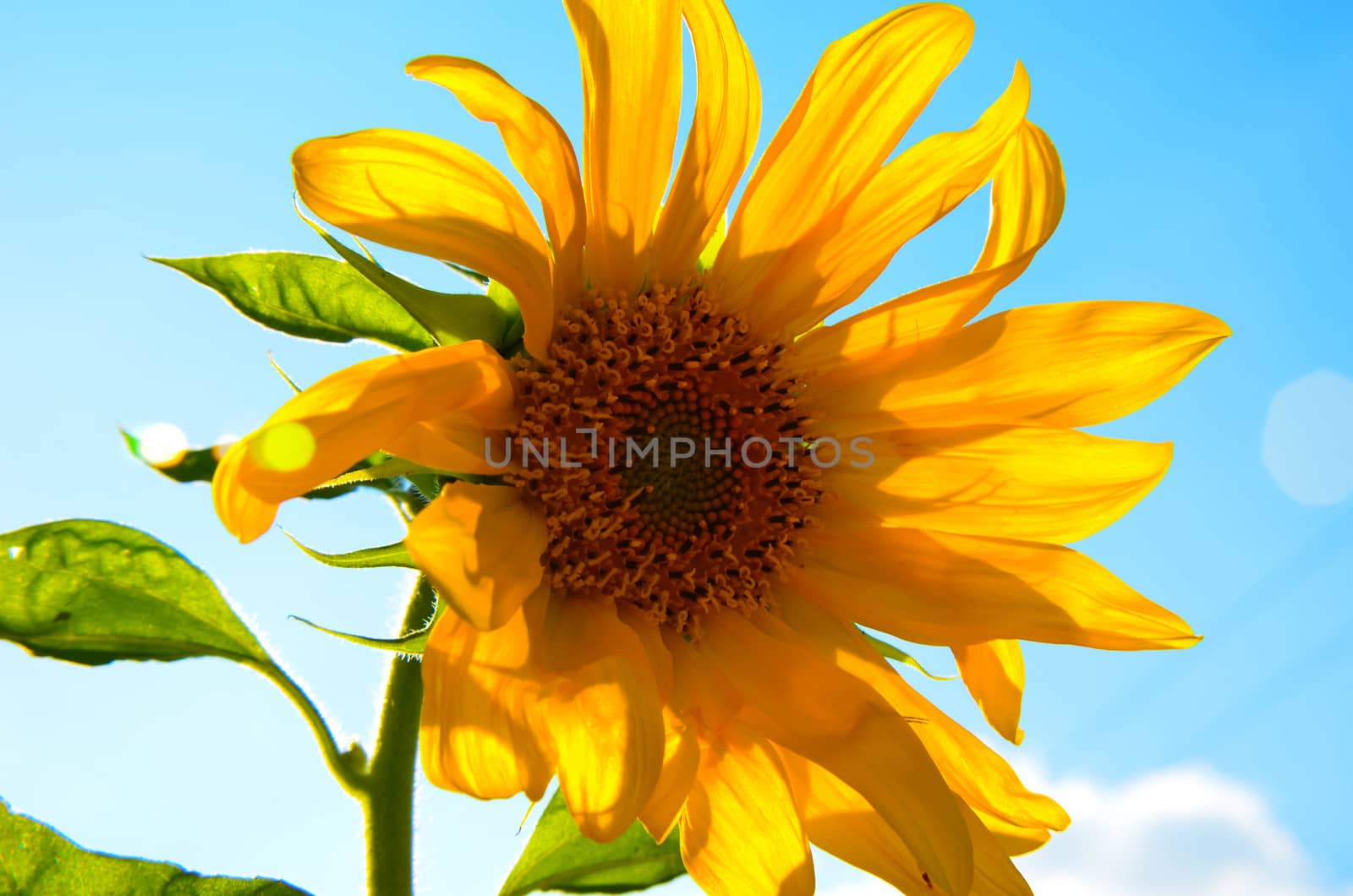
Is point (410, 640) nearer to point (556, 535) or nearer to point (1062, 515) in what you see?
point (556, 535)

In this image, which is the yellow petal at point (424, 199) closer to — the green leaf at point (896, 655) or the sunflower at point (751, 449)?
the sunflower at point (751, 449)

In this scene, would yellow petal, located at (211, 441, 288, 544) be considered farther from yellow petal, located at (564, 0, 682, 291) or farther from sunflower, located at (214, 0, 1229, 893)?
yellow petal, located at (564, 0, 682, 291)

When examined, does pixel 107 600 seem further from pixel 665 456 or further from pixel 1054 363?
pixel 1054 363

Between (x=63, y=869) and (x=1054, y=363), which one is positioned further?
(x=1054, y=363)

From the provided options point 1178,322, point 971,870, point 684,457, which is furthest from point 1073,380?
point 971,870

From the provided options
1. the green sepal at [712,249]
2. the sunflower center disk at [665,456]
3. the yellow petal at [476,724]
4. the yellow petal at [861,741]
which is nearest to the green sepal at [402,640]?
the yellow petal at [476,724]

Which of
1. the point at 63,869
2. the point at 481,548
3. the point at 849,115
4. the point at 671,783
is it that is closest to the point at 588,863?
the point at 671,783

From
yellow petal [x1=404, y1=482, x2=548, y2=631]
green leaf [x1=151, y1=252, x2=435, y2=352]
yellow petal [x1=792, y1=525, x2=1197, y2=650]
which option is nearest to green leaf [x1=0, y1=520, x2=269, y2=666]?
green leaf [x1=151, y1=252, x2=435, y2=352]
